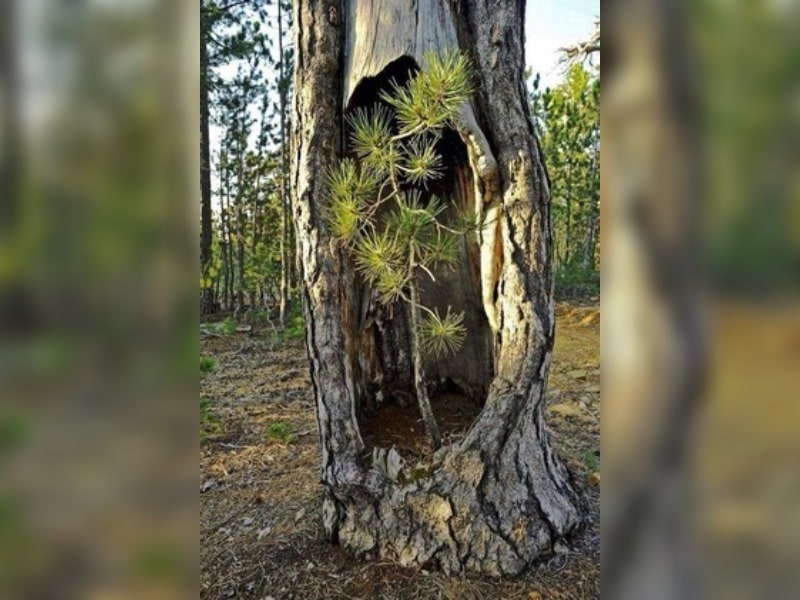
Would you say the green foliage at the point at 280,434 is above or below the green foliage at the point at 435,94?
below

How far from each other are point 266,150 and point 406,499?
584 centimetres

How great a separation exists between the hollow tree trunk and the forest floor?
54 millimetres

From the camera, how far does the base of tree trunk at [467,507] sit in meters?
1.27

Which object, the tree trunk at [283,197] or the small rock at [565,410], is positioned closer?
the small rock at [565,410]

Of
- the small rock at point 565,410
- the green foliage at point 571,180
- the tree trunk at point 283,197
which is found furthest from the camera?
the green foliage at point 571,180

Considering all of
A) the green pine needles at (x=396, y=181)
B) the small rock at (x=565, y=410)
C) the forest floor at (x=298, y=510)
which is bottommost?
the forest floor at (x=298, y=510)

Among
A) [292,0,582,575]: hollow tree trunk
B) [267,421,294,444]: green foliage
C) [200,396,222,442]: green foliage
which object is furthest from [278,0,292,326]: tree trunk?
[292,0,582,575]: hollow tree trunk

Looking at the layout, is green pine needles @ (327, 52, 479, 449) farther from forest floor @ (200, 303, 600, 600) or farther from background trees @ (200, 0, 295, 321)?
background trees @ (200, 0, 295, 321)

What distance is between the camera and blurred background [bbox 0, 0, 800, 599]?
0.86ft
